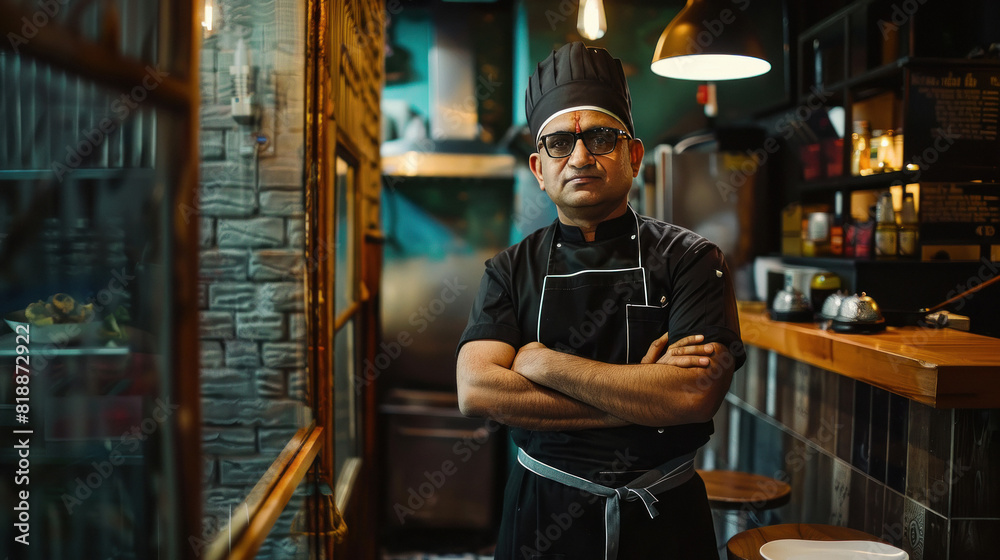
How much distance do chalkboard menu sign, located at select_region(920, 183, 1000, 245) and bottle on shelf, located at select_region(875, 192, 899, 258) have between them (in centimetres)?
13

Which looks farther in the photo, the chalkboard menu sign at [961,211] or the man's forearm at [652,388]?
the chalkboard menu sign at [961,211]

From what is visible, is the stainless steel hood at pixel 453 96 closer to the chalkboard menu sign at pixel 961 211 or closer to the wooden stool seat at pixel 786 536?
the chalkboard menu sign at pixel 961 211

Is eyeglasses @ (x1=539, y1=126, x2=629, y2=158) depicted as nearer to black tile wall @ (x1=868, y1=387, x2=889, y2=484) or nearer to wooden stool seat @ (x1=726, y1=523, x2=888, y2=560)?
wooden stool seat @ (x1=726, y1=523, x2=888, y2=560)

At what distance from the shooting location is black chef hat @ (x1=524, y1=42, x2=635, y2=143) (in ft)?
5.58

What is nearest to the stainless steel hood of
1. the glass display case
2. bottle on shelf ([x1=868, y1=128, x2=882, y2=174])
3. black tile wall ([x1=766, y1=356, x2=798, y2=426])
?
bottle on shelf ([x1=868, y1=128, x2=882, y2=174])

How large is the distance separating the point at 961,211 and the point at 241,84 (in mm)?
2921

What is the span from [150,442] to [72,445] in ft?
0.31

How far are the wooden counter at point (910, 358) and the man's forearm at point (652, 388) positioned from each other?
2.76ft

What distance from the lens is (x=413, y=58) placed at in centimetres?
507

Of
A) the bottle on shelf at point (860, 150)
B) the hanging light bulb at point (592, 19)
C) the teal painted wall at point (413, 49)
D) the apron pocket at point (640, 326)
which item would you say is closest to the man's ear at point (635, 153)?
the apron pocket at point (640, 326)

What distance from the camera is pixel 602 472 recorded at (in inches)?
63.9

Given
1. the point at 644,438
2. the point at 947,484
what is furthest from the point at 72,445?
the point at 947,484

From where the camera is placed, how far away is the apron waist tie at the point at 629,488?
159 centimetres

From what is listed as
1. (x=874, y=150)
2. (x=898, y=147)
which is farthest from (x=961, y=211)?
(x=874, y=150)
